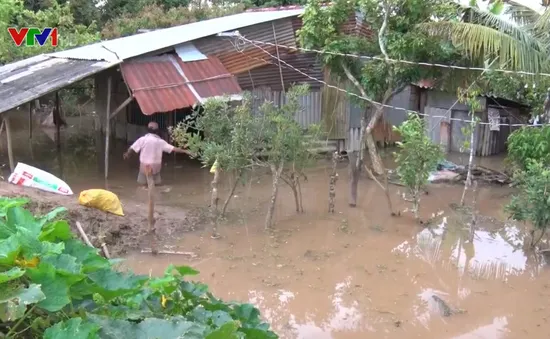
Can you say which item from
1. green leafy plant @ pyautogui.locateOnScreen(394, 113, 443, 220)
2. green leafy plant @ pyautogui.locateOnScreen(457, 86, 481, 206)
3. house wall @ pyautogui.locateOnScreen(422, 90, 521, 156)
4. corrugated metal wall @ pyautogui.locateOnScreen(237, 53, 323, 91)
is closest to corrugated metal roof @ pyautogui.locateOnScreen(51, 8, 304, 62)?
corrugated metal wall @ pyautogui.locateOnScreen(237, 53, 323, 91)

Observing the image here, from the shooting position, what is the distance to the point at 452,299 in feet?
23.2

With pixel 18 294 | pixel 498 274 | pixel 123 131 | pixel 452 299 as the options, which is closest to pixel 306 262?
pixel 452 299

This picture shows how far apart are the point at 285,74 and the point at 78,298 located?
12.8 metres

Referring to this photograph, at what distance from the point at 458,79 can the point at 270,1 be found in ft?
50.7

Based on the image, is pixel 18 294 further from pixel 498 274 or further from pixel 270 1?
pixel 270 1

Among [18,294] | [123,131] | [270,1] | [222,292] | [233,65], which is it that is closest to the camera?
[18,294]

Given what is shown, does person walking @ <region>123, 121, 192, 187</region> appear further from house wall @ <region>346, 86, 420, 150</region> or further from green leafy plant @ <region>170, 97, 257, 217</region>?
house wall @ <region>346, 86, 420, 150</region>

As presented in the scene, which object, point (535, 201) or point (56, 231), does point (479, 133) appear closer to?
point (535, 201)

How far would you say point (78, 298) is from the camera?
1.86 meters

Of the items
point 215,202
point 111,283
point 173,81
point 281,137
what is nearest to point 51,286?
point 111,283

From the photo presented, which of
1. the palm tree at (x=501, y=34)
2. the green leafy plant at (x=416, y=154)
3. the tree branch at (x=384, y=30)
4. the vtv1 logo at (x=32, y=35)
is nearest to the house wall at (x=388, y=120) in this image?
the tree branch at (x=384, y=30)

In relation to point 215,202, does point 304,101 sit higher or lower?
higher

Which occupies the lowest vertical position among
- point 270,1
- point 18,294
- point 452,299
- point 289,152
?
point 452,299

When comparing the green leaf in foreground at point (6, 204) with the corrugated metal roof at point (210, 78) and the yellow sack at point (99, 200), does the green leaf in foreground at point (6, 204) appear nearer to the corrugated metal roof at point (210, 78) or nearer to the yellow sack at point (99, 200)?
the yellow sack at point (99, 200)
